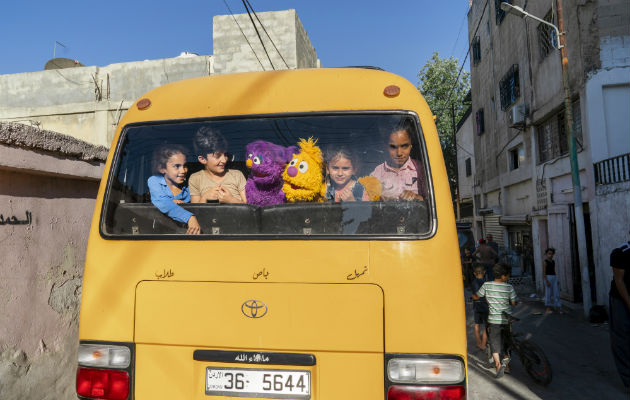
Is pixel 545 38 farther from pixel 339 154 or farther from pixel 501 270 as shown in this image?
pixel 339 154

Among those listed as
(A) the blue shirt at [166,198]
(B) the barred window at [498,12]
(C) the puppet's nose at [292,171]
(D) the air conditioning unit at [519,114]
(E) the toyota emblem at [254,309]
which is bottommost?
(E) the toyota emblem at [254,309]

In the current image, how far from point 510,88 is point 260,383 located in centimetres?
1612

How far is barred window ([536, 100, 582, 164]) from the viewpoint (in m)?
10.5

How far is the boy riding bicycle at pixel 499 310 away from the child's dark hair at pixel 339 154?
12.7 feet

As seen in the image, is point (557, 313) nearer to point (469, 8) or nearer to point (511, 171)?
point (511, 171)

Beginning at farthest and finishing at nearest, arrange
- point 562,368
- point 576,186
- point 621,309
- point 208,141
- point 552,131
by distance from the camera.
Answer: point 552,131
point 576,186
point 562,368
point 621,309
point 208,141

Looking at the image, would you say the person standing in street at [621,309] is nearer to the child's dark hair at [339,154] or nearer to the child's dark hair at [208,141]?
the child's dark hair at [339,154]

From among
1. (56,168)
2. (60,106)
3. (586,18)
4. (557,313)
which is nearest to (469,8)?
(586,18)

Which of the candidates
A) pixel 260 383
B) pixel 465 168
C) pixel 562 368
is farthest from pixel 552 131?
pixel 465 168

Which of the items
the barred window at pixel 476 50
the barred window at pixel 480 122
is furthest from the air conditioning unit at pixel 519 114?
the barred window at pixel 476 50

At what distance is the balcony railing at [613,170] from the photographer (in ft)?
27.6

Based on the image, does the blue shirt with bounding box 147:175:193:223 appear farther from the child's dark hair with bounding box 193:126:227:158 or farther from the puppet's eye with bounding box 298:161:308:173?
the puppet's eye with bounding box 298:161:308:173

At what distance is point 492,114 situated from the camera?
61.9 ft

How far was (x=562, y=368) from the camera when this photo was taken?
19.8 feet
